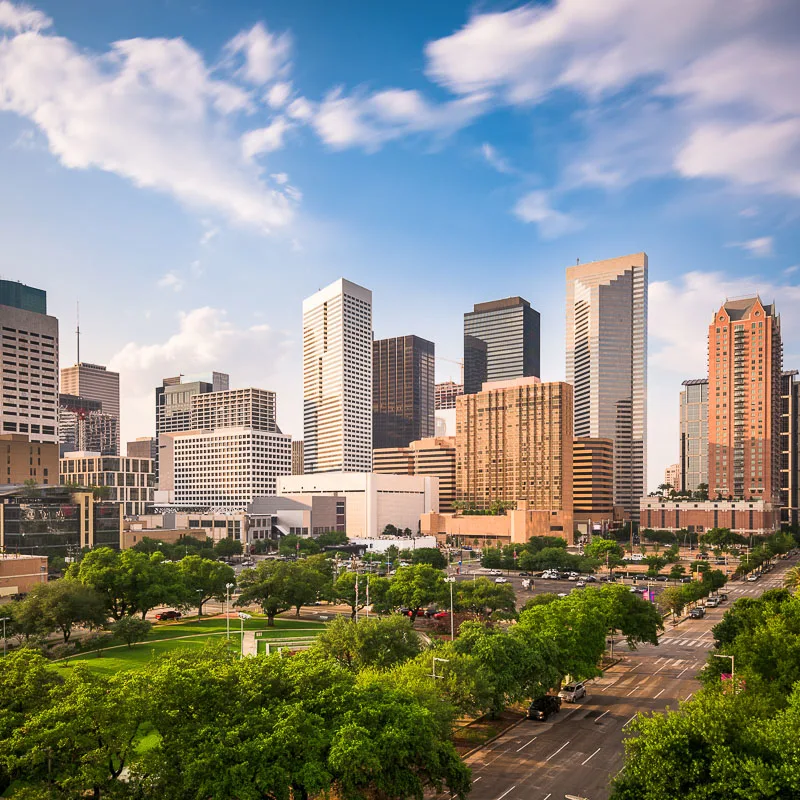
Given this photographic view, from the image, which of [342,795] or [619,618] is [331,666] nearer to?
[342,795]

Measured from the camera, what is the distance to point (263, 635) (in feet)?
288

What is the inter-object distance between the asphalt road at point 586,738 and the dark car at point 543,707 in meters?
0.60

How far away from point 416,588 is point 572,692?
33891mm

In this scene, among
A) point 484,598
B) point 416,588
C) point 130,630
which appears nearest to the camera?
point 130,630

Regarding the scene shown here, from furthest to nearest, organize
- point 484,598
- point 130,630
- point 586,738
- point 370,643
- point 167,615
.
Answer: point 167,615 < point 484,598 < point 130,630 < point 370,643 < point 586,738

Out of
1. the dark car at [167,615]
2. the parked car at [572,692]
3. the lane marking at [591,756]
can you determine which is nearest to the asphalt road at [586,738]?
the lane marking at [591,756]

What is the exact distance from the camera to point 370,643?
57.3 m

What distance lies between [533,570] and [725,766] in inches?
5804

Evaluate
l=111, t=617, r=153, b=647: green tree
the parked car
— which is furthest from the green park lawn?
the parked car

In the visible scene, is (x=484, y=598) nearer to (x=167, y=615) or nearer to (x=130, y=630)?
(x=130, y=630)

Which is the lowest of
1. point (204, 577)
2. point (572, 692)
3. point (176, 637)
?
point (176, 637)

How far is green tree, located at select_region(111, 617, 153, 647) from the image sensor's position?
7712 centimetres

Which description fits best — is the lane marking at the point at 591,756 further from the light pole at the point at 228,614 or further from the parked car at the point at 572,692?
the light pole at the point at 228,614

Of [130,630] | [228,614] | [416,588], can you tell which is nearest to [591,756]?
[416,588]
